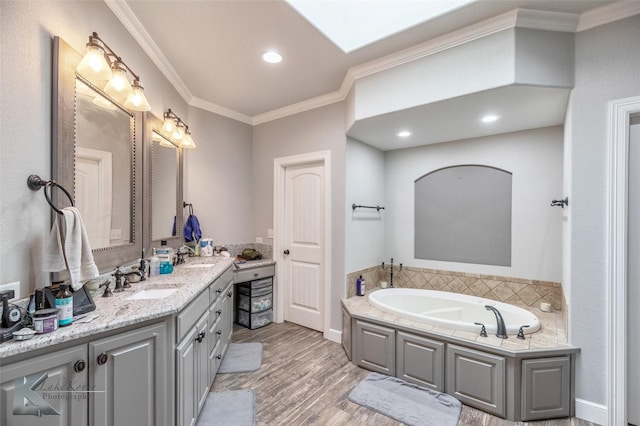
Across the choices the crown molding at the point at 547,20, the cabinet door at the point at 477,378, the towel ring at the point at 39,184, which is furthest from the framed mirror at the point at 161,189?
the crown molding at the point at 547,20

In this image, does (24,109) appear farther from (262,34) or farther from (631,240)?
(631,240)

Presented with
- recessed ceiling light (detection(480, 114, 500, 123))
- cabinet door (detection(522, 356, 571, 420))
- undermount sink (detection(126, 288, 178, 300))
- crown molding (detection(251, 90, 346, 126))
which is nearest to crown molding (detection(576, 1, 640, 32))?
recessed ceiling light (detection(480, 114, 500, 123))

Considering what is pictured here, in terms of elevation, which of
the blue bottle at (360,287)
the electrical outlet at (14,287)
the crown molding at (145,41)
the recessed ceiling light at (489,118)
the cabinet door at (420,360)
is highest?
the crown molding at (145,41)

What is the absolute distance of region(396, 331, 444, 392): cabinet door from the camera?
7.39 feet

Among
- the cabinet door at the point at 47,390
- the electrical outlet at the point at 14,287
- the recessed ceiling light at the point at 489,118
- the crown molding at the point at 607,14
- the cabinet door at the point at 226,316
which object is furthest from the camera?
the cabinet door at the point at 226,316

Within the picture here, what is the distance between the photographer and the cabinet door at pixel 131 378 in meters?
1.20

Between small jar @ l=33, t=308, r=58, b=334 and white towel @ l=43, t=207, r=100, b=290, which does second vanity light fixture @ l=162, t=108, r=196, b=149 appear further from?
small jar @ l=33, t=308, r=58, b=334

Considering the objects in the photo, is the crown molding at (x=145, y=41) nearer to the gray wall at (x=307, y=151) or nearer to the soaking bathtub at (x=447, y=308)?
the gray wall at (x=307, y=151)

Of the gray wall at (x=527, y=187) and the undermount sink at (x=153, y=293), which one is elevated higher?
the gray wall at (x=527, y=187)

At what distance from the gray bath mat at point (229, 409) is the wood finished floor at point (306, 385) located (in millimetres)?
59

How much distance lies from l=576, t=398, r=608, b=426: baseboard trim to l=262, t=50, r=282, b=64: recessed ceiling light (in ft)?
11.4

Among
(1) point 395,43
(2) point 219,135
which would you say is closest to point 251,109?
(2) point 219,135

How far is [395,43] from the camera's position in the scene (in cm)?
224

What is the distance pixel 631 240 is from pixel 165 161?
12.0 feet
